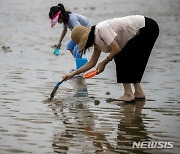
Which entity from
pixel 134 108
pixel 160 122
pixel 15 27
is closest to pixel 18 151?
pixel 160 122

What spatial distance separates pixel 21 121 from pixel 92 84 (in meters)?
2.58

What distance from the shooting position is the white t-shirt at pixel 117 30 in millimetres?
6171

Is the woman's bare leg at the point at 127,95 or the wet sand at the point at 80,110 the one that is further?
A: the woman's bare leg at the point at 127,95

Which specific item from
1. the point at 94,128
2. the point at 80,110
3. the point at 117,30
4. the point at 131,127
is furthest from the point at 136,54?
the point at 94,128

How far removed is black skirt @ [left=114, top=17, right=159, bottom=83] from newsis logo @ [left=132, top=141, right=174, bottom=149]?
1.95 m

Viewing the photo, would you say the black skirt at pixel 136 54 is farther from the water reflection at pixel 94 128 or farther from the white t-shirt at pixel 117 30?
the water reflection at pixel 94 128

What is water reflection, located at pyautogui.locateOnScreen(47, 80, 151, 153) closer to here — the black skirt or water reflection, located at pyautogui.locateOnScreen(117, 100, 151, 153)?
water reflection, located at pyautogui.locateOnScreen(117, 100, 151, 153)

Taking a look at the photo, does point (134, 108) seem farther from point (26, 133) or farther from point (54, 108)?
point (26, 133)

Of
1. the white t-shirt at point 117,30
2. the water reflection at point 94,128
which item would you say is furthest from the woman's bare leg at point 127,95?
the white t-shirt at point 117,30

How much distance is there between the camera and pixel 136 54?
258 inches

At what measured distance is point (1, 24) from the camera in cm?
2130

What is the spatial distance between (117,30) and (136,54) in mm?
436

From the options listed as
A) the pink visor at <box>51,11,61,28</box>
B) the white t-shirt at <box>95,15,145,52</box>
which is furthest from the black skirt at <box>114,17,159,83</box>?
the pink visor at <box>51,11,61,28</box>

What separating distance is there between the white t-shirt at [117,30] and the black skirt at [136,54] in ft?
0.22
